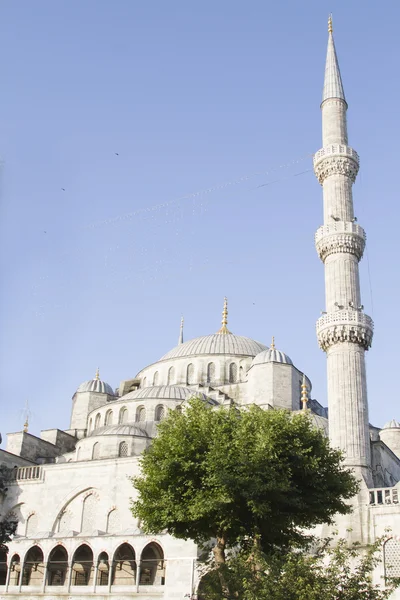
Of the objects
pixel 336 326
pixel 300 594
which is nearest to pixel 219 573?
pixel 300 594

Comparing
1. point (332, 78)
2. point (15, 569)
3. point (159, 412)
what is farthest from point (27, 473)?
point (332, 78)

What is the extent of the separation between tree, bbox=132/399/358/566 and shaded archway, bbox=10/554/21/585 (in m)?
10.7

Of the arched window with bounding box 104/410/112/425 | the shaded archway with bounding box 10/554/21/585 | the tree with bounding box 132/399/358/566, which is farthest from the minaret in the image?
the shaded archway with bounding box 10/554/21/585

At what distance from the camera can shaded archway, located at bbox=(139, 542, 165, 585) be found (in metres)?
26.5

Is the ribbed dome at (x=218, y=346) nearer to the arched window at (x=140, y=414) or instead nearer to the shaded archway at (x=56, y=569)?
the arched window at (x=140, y=414)

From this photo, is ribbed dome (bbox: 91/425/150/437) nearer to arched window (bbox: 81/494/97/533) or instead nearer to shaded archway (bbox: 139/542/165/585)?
arched window (bbox: 81/494/97/533)

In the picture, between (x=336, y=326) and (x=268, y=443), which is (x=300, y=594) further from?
(x=336, y=326)

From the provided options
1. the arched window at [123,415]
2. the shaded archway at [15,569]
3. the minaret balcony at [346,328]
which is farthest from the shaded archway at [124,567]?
the minaret balcony at [346,328]

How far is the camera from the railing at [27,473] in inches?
1293

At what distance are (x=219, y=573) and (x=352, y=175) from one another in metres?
18.9

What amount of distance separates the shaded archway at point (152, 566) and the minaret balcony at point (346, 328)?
31.5 feet

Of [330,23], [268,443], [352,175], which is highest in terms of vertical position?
[330,23]

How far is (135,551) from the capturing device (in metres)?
26.4

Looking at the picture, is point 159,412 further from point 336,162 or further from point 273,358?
point 336,162
